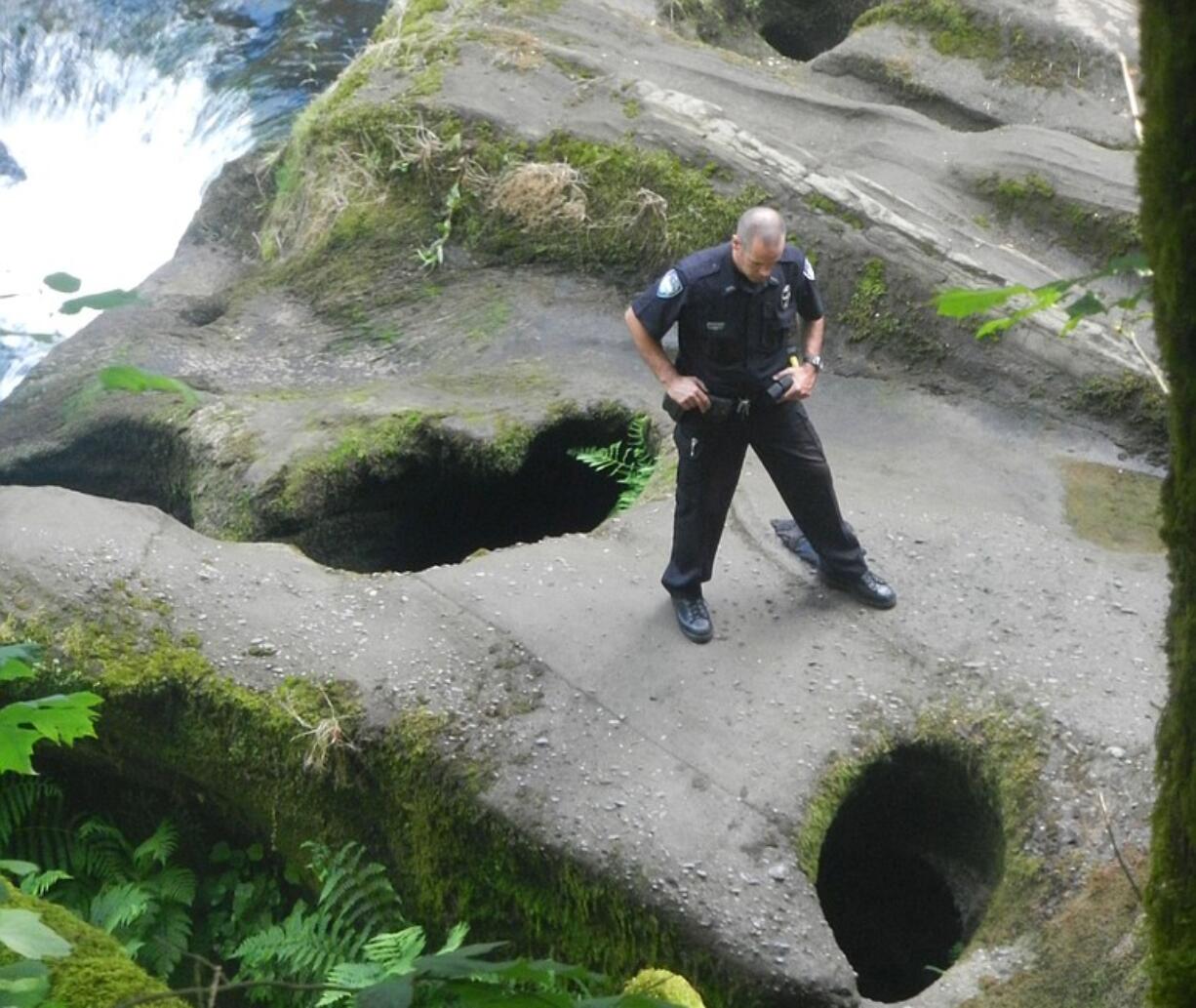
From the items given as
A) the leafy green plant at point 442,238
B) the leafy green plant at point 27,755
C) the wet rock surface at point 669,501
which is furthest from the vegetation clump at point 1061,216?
the leafy green plant at point 27,755

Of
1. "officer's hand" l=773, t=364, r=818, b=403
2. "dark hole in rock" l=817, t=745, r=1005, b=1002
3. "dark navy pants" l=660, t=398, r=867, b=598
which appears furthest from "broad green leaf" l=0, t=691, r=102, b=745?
"dark hole in rock" l=817, t=745, r=1005, b=1002

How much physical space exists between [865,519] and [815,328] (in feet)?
5.01

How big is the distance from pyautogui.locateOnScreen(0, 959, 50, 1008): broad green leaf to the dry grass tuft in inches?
309

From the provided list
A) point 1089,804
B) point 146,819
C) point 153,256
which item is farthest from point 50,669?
point 153,256

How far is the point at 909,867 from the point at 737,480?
2023 mm

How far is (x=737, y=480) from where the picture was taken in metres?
6.76

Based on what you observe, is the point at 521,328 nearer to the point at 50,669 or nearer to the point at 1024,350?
the point at 1024,350

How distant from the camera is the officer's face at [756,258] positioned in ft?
20.0

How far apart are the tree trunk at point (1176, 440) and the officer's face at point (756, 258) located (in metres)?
3.82

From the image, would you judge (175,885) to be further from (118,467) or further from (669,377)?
(118,467)

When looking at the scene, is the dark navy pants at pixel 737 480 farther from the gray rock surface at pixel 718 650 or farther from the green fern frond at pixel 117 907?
the green fern frond at pixel 117 907

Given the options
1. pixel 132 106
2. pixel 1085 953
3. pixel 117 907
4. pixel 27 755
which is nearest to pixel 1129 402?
pixel 1085 953

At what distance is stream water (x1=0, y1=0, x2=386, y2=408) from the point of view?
14.4 meters

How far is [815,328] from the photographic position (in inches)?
260
